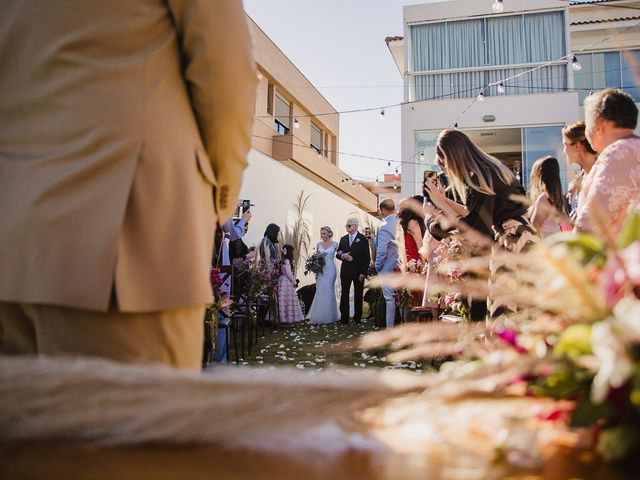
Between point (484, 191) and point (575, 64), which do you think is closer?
point (484, 191)

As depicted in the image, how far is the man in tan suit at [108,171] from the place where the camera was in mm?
938

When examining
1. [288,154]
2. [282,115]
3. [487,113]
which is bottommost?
[487,113]

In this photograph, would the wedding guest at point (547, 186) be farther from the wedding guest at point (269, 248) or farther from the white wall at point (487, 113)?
the white wall at point (487, 113)

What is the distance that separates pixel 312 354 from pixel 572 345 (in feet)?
16.2

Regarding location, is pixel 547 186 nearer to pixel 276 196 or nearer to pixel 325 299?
pixel 325 299

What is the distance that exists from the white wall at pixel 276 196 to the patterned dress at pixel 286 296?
1.26 meters

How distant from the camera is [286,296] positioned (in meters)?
8.58

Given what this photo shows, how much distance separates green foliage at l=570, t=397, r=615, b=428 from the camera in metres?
0.54

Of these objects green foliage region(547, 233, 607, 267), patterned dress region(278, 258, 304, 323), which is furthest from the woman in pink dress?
green foliage region(547, 233, 607, 267)

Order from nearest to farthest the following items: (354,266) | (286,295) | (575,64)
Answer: (286,295), (354,266), (575,64)

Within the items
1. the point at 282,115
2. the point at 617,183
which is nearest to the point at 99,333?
the point at 617,183

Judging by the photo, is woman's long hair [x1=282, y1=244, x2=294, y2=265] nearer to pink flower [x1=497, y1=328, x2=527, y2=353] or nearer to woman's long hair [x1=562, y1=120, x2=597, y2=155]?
woman's long hair [x1=562, y1=120, x2=597, y2=155]

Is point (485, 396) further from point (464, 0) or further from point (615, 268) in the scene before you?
point (464, 0)

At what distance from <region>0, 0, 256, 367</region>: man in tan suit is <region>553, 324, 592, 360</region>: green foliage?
0.68 metres
